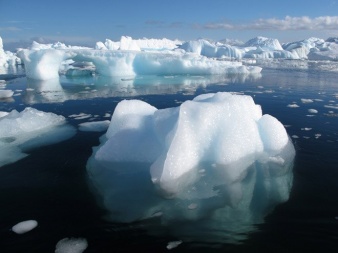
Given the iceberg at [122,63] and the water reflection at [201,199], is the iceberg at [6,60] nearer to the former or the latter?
the iceberg at [122,63]

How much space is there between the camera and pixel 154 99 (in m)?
12.6

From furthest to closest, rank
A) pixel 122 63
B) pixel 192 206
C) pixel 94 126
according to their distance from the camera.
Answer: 1. pixel 122 63
2. pixel 94 126
3. pixel 192 206

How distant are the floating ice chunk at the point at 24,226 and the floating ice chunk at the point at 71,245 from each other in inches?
20.4

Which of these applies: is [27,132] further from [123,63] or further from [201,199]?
[123,63]

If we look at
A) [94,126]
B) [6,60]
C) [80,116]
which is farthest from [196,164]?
[6,60]

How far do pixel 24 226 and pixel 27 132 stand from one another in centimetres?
412

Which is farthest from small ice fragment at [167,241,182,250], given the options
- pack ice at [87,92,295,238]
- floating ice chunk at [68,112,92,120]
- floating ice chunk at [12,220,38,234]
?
floating ice chunk at [68,112,92,120]

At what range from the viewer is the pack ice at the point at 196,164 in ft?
13.2

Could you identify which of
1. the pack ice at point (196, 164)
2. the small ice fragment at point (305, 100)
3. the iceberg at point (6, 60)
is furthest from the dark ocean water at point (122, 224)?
the iceberg at point (6, 60)

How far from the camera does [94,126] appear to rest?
803 cm

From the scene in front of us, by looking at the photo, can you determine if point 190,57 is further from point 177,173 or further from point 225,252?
point 225,252

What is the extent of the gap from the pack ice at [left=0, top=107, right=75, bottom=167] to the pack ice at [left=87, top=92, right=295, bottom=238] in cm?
163

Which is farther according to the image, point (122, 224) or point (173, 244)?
point (122, 224)

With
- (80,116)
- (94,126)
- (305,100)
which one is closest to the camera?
(94,126)
